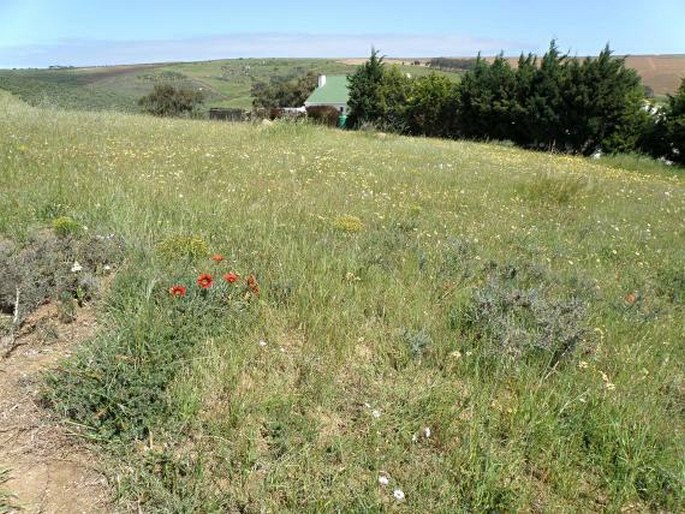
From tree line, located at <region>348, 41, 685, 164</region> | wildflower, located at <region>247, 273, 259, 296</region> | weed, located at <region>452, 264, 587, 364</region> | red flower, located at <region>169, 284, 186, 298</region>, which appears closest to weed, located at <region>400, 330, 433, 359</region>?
weed, located at <region>452, 264, 587, 364</region>

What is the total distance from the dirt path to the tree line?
71.4 ft

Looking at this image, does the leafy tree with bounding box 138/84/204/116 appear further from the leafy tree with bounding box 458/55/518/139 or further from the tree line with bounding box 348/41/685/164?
the leafy tree with bounding box 458/55/518/139

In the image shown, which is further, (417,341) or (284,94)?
(284,94)

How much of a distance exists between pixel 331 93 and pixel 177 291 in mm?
61166

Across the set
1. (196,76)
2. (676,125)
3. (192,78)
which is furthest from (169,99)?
(196,76)

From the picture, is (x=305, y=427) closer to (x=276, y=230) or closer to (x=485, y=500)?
(x=485, y=500)

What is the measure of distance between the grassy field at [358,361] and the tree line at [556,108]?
19.5 meters

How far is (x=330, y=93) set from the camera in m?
60.5

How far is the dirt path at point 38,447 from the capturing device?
194cm

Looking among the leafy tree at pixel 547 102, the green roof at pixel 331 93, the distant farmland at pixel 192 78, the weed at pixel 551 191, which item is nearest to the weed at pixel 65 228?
the weed at pixel 551 191

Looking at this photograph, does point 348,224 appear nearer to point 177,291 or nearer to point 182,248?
point 182,248

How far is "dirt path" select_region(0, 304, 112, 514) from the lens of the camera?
1938 mm

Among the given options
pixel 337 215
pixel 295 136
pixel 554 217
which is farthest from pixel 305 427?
pixel 295 136

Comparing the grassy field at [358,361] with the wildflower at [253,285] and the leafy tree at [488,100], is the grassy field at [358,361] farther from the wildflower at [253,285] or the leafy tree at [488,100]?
the leafy tree at [488,100]
